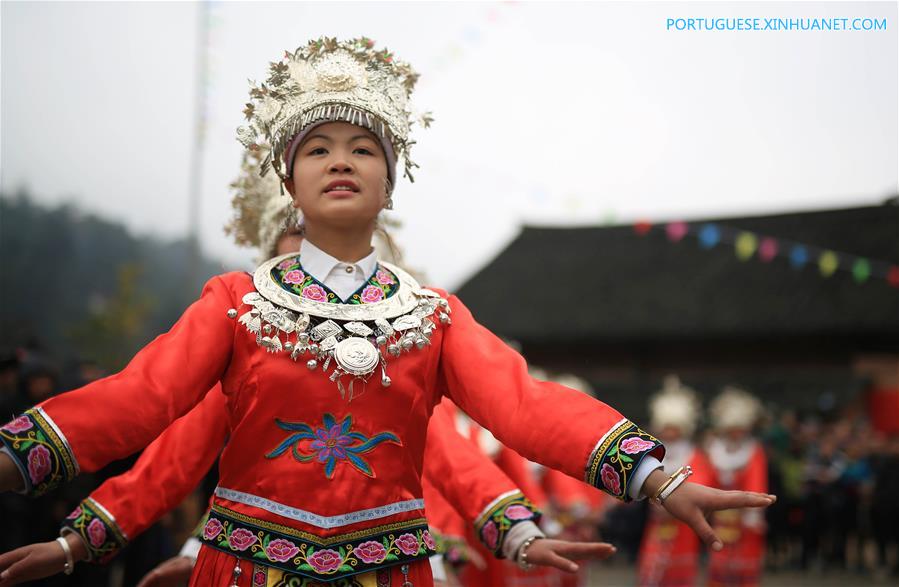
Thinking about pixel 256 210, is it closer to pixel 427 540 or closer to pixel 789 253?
pixel 427 540

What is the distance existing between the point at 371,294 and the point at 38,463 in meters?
0.90

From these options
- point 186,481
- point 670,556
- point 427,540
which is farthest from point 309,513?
point 670,556

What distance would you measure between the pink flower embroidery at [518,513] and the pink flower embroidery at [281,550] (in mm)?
921

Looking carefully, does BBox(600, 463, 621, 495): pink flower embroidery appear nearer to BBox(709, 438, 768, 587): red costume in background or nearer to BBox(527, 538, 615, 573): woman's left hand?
BBox(527, 538, 615, 573): woman's left hand

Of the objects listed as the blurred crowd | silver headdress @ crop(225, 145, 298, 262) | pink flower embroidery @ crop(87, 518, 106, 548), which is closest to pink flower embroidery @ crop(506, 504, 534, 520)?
pink flower embroidery @ crop(87, 518, 106, 548)

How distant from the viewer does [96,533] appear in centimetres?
293

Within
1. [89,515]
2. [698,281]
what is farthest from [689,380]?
[89,515]

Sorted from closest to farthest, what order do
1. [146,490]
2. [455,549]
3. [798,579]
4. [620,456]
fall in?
[620,456]
[146,490]
[455,549]
[798,579]

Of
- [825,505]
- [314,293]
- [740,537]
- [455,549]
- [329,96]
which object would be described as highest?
[329,96]

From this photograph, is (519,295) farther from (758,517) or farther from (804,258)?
(758,517)

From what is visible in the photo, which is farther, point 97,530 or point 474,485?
point 474,485

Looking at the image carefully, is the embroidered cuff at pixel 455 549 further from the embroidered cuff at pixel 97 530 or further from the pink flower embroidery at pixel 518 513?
the embroidered cuff at pixel 97 530

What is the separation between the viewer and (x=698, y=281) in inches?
1064

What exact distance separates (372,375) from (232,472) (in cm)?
42
